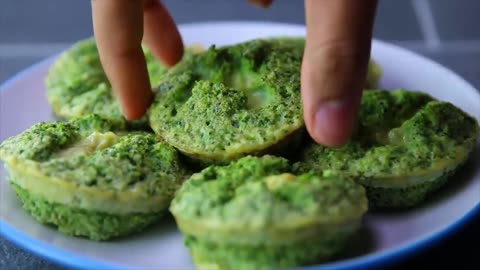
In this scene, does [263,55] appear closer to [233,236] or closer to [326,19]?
[326,19]

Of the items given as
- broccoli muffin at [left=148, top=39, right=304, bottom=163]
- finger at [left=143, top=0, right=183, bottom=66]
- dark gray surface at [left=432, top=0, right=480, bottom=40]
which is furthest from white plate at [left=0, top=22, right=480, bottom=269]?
dark gray surface at [left=432, top=0, right=480, bottom=40]

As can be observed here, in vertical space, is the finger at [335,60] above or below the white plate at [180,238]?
above

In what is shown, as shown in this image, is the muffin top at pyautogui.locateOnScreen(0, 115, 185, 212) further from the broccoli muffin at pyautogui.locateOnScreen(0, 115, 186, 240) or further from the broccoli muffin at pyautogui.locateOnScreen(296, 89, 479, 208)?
the broccoli muffin at pyautogui.locateOnScreen(296, 89, 479, 208)

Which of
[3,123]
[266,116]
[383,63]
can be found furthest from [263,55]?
[3,123]

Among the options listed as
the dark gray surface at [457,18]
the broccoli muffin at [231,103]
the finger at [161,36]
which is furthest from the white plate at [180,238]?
the dark gray surface at [457,18]

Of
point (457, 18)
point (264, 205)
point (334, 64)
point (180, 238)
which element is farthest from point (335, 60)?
point (457, 18)

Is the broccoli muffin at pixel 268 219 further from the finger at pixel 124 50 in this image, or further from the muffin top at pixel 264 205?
the finger at pixel 124 50

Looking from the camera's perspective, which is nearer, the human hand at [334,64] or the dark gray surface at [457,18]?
→ the human hand at [334,64]
